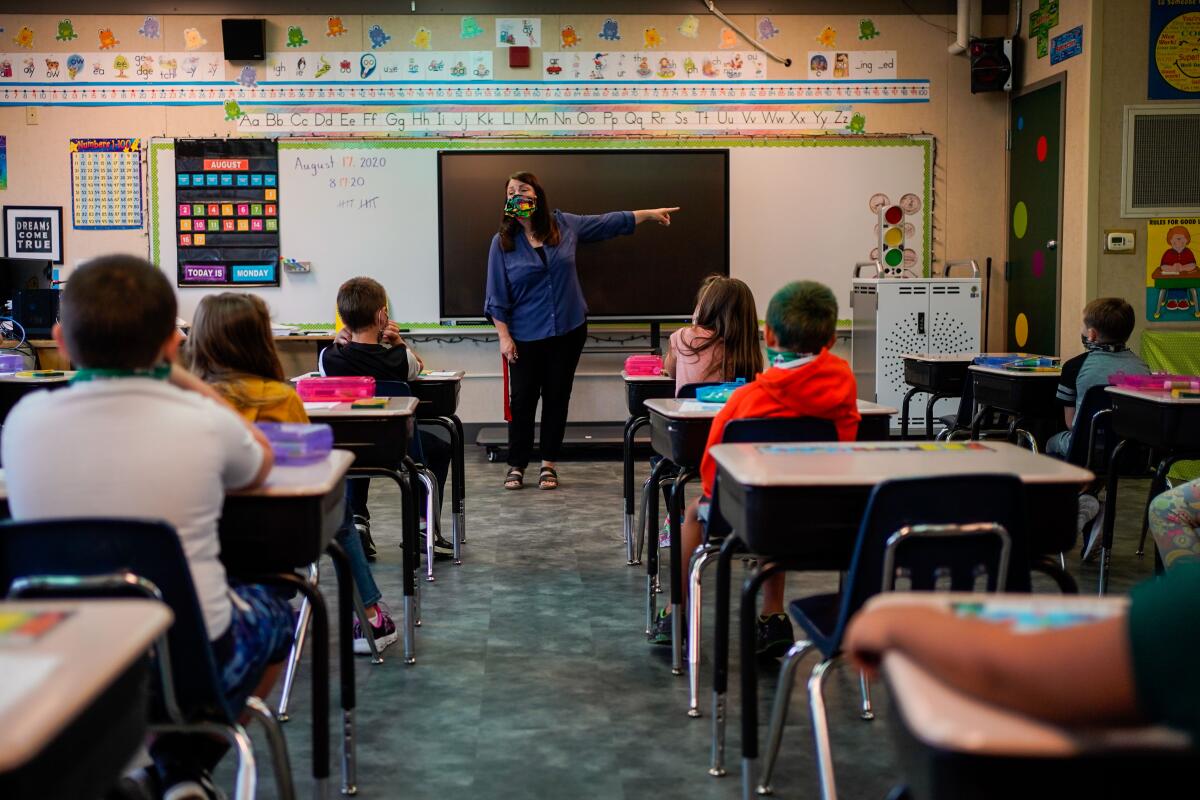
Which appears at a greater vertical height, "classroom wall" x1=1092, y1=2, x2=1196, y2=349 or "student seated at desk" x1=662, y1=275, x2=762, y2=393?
"classroom wall" x1=1092, y1=2, x2=1196, y2=349

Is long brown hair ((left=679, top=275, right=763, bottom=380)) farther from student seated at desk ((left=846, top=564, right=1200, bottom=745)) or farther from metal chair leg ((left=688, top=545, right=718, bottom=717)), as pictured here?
student seated at desk ((left=846, top=564, right=1200, bottom=745))

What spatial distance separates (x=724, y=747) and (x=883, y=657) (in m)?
1.57

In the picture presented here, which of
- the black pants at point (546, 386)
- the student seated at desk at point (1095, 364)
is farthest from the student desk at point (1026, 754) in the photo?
the black pants at point (546, 386)

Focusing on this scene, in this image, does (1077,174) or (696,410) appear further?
(1077,174)

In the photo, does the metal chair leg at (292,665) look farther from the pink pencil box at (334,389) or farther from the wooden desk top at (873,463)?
the wooden desk top at (873,463)

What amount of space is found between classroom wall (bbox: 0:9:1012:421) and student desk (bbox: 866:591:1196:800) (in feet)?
21.8

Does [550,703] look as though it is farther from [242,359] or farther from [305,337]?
[305,337]

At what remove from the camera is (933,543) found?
76.0 inches

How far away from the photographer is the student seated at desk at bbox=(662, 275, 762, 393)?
13.1 ft

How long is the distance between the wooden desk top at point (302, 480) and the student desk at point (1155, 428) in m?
2.44

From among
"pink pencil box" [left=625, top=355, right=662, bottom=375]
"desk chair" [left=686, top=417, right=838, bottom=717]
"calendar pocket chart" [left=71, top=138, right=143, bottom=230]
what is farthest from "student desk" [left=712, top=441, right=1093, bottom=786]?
"calendar pocket chart" [left=71, top=138, right=143, bottom=230]

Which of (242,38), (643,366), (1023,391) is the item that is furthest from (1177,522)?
(242,38)

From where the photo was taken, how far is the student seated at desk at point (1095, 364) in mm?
4332

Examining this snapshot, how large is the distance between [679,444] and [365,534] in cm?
→ 157
